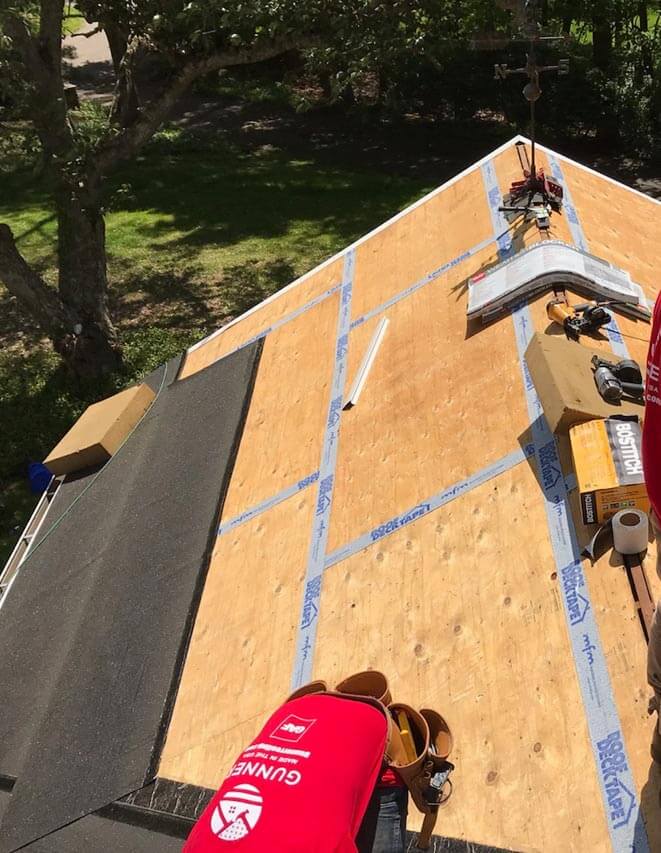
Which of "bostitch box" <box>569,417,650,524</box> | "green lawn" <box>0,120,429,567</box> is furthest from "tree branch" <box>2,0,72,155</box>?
"bostitch box" <box>569,417,650,524</box>

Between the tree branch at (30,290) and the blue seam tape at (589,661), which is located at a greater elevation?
the tree branch at (30,290)

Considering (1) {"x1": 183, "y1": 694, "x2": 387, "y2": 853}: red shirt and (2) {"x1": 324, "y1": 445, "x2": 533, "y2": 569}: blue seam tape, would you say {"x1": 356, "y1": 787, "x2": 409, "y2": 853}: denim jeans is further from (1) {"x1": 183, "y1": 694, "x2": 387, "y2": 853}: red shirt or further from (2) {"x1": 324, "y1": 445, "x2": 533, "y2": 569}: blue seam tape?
(2) {"x1": 324, "y1": 445, "x2": 533, "y2": 569}: blue seam tape

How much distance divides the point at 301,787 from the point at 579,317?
12.4 feet

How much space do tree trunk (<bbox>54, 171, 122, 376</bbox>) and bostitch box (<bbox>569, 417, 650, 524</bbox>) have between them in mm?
7496

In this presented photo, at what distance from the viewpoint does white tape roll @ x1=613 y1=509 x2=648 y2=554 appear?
369 centimetres

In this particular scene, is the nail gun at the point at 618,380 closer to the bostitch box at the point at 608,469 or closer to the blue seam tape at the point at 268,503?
the bostitch box at the point at 608,469

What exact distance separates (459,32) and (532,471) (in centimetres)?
1215

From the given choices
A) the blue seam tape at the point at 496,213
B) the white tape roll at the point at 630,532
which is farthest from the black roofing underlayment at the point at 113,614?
the white tape roll at the point at 630,532

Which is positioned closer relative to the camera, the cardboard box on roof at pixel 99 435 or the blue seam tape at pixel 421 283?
the blue seam tape at pixel 421 283

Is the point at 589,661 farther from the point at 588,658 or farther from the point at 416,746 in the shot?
the point at 416,746

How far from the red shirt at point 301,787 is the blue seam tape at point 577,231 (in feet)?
11.1

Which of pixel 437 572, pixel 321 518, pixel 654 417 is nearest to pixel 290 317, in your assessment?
pixel 321 518

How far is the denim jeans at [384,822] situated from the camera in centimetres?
293

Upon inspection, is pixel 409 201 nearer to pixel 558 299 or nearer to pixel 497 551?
pixel 558 299
